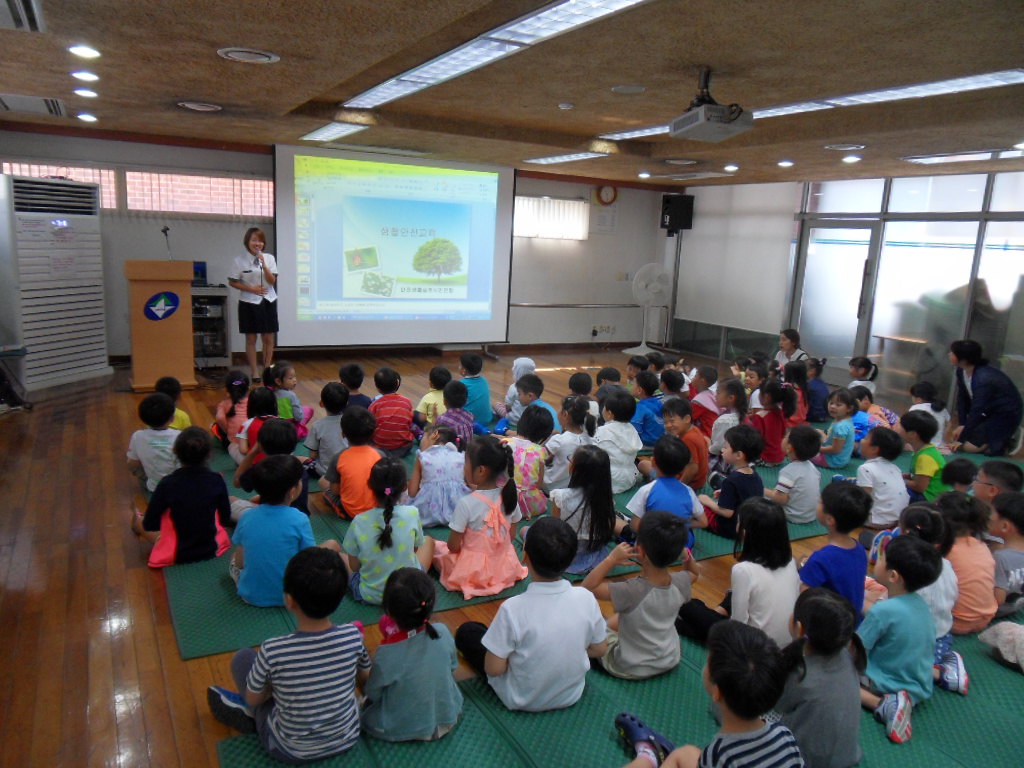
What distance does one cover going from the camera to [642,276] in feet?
32.9

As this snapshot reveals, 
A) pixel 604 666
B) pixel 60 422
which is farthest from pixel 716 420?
pixel 60 422

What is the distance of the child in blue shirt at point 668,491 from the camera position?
125 inches

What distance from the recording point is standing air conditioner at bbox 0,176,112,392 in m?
6.08

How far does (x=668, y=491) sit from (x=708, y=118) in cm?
214

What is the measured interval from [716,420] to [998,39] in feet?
8.64

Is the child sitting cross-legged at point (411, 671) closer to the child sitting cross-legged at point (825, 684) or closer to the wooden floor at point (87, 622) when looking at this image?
the wooden floor at point (87, 622)

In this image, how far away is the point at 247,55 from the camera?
3.55 meters

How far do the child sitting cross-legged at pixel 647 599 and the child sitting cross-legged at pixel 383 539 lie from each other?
2.49ft

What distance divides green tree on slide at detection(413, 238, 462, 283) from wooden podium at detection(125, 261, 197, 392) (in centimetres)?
307

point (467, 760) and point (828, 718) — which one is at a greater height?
point (828, 718)

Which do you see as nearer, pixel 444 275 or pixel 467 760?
pixel 467 760

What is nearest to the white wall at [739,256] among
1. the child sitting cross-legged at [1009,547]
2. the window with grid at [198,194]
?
the window with grid at [198,194]

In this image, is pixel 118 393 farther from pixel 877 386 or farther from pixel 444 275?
pixel 877 386

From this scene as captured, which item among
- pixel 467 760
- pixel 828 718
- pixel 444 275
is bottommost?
pixel 467 760
